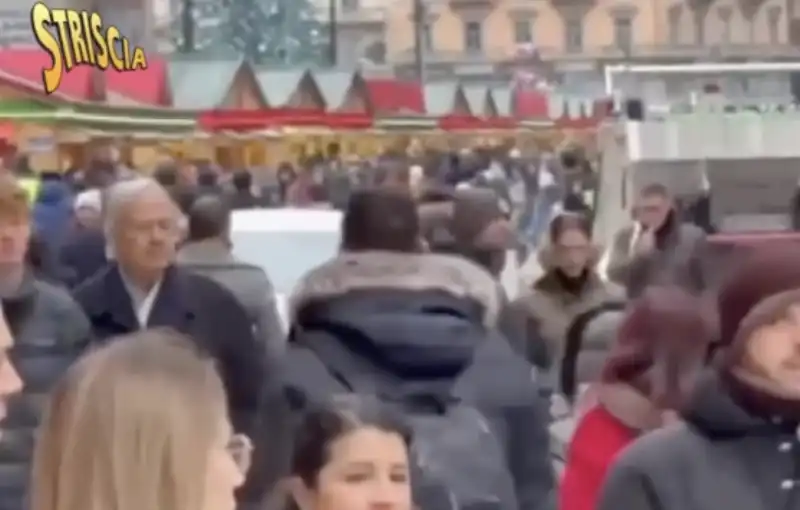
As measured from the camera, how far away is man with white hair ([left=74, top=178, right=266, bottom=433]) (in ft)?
17.4

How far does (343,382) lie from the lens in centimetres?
393

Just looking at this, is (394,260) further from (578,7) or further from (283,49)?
(578,7)

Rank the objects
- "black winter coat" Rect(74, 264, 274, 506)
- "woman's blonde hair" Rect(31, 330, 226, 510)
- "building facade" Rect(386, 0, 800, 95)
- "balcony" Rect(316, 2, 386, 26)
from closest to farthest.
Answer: "woman's blonde hair" Rect(31, 330, 226, 510) < "black winter coat" Rect(74, 264, 274, 506) < "building facade" Rect(386, 0, 800, 95) < "balcony" Rect(316, 2, 386, 26)

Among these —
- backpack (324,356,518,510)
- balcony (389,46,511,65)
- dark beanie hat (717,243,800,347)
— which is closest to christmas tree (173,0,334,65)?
balcony (389,46,511,65)

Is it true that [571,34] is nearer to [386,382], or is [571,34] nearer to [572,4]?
[572,4]

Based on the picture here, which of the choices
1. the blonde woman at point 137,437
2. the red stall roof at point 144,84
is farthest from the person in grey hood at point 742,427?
the red stall roof at point 144,84

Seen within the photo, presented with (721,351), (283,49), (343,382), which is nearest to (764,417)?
(721,351)

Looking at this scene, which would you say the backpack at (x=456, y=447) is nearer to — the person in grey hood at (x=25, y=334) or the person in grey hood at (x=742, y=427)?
the person in grey hood at (x=742, y=427)

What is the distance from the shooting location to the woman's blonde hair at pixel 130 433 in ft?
8.11

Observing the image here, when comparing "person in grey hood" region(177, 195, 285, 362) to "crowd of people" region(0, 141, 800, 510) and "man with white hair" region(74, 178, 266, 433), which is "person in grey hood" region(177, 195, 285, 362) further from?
"man with white hair" region(74, 178, 266, 433)

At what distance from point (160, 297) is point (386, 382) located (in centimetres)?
164

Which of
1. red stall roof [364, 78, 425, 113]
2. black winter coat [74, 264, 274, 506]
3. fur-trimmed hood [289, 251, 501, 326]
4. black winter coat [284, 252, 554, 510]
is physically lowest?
red stall roof [364, 78, 425, 113]

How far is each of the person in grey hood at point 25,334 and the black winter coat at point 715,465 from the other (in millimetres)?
1678

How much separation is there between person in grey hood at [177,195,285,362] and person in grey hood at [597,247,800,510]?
335cm
